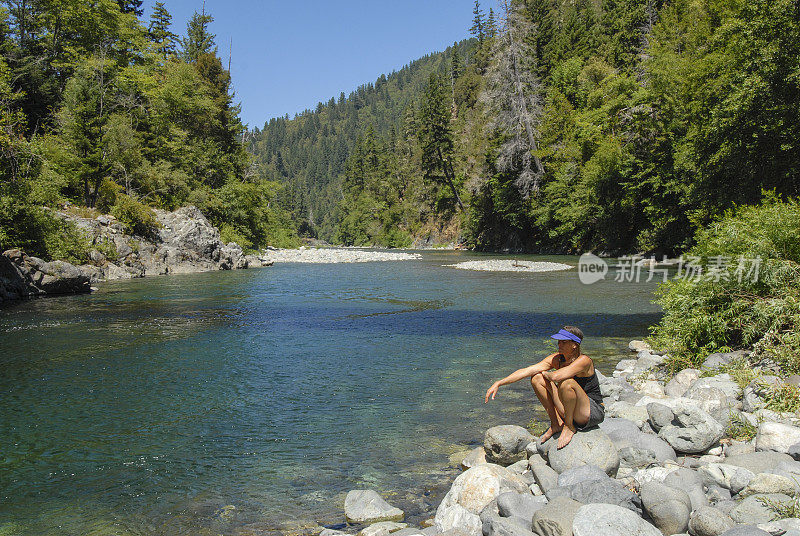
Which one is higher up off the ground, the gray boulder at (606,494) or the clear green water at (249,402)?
the gray boulder at (606,494)

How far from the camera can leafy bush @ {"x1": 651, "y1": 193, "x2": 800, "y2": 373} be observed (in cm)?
854

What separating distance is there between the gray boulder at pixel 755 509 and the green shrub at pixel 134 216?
36.4 metres

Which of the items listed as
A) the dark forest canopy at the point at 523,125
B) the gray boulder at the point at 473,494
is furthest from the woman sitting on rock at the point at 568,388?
the dark forest canopy at the point at 523,125

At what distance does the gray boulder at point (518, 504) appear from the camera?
5.02 m

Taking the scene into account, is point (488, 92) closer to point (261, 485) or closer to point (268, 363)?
point (268, 363)

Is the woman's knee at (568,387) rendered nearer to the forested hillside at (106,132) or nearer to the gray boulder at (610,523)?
the gray boulder at (610,523)

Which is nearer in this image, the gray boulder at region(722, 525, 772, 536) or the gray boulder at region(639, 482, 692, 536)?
the gray boulder at region(722, 525, 772, 536)

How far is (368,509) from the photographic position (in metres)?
5.65

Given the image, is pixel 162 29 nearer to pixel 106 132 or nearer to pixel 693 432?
pixel 106 132

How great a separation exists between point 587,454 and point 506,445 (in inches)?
42.7

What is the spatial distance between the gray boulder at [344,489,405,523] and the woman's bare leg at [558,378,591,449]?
7.11 ft

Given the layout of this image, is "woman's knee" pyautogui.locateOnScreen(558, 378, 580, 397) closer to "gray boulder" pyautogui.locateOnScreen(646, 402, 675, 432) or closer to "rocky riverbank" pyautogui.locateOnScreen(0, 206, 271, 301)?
"gray boulder" pyautogui.locateOnScreen(646, 402, 675, 432)

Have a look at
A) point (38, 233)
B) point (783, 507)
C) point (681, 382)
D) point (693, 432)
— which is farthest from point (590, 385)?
→ point (38, 233)

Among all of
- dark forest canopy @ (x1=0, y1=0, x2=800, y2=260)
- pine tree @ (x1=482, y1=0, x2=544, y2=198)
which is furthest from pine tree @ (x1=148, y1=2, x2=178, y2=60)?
pine tree @ (x1=482, y1=0, x2=544, y2=198)
